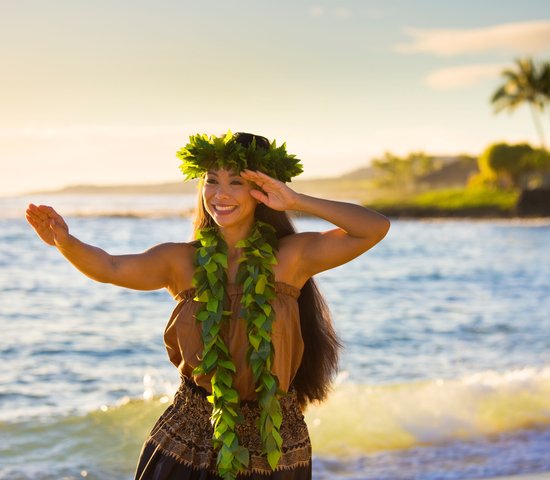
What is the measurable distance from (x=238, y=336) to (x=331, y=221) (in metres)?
0.46

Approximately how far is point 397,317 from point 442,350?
270cm

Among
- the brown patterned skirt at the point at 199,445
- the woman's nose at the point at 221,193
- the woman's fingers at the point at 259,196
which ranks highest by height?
the woman's nose at the point at 221,193

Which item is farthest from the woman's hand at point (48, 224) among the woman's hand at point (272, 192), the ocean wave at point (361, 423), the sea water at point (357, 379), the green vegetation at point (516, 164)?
the green vegetation at point (516, 164)

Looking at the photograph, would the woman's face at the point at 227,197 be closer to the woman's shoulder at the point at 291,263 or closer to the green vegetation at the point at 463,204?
the woman's shoulder at the point at 291,263

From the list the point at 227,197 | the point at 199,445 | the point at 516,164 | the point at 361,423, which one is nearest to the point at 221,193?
the point at 227,197

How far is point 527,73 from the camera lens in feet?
194

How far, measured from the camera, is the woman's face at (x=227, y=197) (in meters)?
3.01

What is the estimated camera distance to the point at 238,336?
2.98 m

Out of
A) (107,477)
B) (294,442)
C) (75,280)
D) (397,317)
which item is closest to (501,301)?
(397,317)

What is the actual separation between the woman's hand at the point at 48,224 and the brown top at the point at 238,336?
1.36 ft

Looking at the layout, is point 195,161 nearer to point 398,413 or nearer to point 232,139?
point 232,139

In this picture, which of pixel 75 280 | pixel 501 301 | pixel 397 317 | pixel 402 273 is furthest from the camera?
pixel 402 273

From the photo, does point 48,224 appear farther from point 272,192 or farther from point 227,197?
point 272,192

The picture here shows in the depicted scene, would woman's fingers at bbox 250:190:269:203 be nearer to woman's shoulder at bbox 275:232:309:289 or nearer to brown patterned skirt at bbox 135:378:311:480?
woman's shoulder at bbox 275:232:309:289
